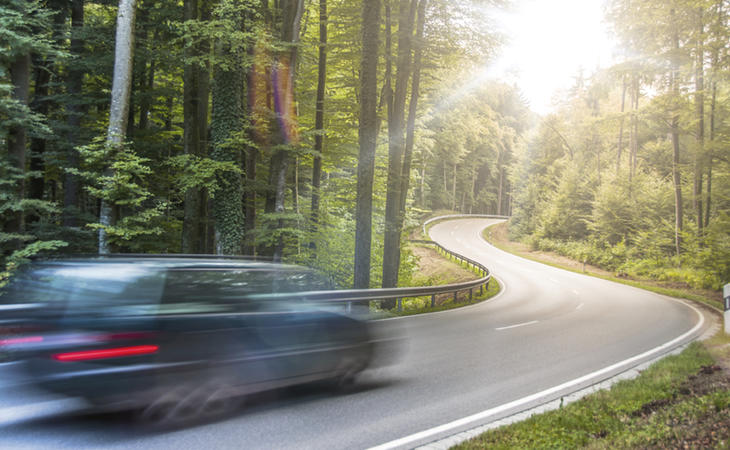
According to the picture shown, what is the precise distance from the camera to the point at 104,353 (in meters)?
4.20

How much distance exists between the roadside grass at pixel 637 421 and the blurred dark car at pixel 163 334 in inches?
95.2

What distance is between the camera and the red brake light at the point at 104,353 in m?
4.13

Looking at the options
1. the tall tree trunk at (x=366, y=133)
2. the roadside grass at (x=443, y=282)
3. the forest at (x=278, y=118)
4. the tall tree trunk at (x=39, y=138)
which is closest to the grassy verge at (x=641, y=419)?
the roadside grass at (x=443, y=282)

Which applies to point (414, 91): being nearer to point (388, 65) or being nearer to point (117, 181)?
point (388, 65)

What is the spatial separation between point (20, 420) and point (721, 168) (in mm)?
27471

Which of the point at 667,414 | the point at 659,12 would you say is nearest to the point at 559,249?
the point at 659,12

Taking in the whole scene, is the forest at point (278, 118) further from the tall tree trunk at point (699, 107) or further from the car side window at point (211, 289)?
the car side window at point (211, 289)

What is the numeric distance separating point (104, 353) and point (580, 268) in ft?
111

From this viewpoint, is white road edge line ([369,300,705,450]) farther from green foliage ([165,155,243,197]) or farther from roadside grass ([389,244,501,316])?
green foliage ([165,155,243,197])

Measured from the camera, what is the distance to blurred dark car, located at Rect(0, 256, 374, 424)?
420cm

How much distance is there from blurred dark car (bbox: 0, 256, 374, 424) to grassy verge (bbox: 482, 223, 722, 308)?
19663mm

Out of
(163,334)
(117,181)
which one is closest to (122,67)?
(117,181)

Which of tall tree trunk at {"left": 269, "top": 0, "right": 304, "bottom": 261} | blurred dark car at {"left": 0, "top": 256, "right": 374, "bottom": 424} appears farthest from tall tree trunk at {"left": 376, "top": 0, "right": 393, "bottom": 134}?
blurred dark car at {"left": 0, "top": 256, "right": 374, "bottom": 424}

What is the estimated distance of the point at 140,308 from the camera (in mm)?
4441
